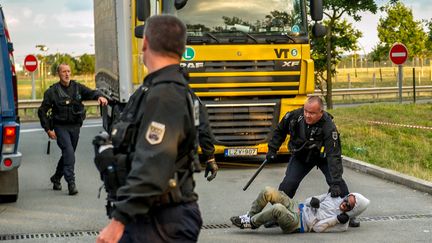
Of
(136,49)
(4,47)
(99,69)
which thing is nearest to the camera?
(4,47)

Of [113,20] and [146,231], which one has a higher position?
[113,20]

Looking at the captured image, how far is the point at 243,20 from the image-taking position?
43.8 feet

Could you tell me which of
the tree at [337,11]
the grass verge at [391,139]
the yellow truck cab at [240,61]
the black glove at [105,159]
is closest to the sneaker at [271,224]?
the grass verge at [391,139]

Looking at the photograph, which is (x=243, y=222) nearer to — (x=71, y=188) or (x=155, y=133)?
(x=71, y=188)

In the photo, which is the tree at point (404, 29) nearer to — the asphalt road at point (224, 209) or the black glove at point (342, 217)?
the asphalt road at point (224, 209)

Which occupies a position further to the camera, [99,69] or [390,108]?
[390,108]

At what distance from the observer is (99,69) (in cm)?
1747

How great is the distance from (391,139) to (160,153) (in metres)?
14.1

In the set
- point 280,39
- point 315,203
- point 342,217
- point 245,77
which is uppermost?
point 280,39

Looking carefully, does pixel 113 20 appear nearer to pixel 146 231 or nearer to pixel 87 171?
pixel 87 171

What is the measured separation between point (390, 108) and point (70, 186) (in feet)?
51.7

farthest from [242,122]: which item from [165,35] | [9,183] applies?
Answer: [165,35]

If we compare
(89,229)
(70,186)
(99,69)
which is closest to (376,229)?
(89,229)

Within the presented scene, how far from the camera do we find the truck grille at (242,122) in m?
13.4
